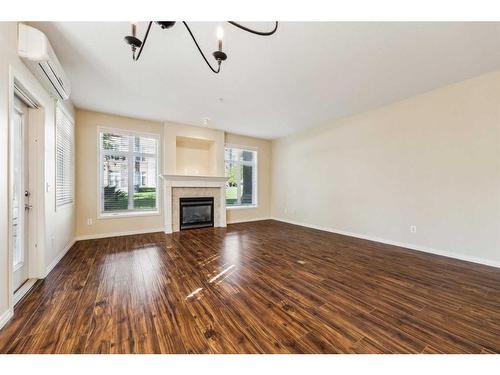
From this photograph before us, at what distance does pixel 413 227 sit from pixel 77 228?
6418mm

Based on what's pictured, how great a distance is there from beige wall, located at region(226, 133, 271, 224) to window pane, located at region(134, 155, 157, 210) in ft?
7.45

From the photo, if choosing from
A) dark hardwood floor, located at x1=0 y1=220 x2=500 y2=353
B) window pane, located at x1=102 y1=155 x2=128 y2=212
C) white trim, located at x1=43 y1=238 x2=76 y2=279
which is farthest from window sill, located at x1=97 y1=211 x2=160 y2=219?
dark hardwood floor, located at x1=0 y1=220 x2=500 y2=353

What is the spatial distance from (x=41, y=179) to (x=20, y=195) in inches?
10.5

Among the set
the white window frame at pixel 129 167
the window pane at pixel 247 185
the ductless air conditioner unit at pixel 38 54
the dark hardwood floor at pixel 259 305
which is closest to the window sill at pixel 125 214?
the white window frame at pixel 129 167

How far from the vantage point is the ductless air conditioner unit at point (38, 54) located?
6.12 ft

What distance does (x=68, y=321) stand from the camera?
5.35ft

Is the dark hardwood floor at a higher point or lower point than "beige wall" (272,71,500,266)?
lower

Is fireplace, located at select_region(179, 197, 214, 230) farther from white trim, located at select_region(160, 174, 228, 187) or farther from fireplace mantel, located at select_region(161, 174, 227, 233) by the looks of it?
white trim, located at select_region(160, 174, 228, 187)

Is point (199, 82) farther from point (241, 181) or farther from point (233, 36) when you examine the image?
point (241, 181)

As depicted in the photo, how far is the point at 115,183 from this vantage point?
15.1 feet

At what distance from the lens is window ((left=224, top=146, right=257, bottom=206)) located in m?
6.31

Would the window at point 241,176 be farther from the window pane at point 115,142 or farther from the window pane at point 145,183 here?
the window pane at point 115,142

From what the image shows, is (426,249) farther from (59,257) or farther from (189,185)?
(59,257)
